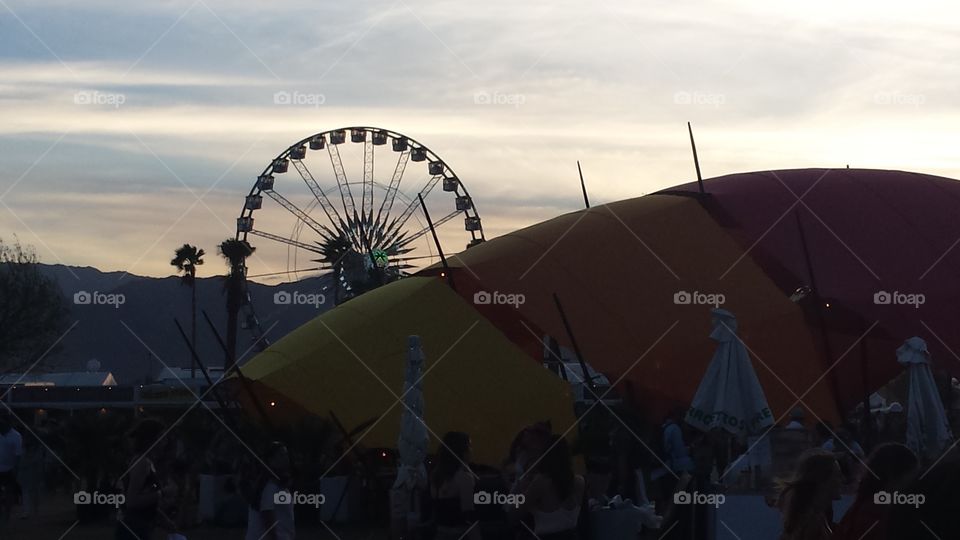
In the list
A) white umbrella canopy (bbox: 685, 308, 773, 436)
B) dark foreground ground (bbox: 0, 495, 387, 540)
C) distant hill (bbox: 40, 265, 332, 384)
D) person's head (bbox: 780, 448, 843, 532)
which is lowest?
dark foreground ground (bbox: 0, 495, 387, 540)

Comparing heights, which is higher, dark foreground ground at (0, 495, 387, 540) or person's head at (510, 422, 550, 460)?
person's head at (510, 422, 550, 460)

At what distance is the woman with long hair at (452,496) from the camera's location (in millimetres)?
8898

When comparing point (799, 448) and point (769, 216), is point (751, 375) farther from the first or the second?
point (769, 216)

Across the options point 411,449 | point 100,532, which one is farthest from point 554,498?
point 100,532

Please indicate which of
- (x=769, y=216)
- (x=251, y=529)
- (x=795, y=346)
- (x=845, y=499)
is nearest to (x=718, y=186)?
(x=769, y=216)

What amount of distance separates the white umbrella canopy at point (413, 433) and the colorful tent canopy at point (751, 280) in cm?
494

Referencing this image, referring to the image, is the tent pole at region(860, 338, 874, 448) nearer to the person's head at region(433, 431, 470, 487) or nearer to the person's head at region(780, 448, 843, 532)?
the person's head at region(433, 431, 470, 487)

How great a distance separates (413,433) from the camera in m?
16.2

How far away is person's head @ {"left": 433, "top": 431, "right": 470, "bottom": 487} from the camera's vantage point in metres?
8.95

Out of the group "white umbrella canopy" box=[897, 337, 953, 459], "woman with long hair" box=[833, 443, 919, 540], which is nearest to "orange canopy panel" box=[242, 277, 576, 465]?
"white umbrella canopy" box=[897, 337, 953, 459]

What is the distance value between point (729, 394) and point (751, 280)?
20.5ft

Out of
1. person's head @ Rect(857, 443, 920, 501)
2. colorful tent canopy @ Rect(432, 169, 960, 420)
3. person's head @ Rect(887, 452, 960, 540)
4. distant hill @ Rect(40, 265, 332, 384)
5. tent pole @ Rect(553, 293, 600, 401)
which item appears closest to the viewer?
person's head @ Rect(887, 452, 960, 540)

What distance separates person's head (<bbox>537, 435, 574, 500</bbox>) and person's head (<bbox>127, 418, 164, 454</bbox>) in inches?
115

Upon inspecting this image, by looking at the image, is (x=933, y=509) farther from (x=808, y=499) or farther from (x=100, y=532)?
(x=100, y=532)
